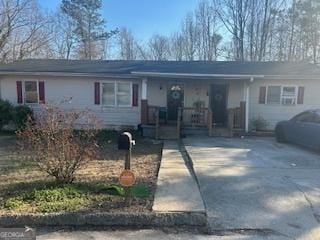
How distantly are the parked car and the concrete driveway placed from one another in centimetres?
41

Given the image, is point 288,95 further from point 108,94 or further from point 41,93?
point 41,93

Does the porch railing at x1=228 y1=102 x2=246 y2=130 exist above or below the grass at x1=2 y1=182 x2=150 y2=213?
above

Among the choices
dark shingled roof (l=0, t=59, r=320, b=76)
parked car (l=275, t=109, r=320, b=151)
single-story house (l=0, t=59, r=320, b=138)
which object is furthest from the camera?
single-story house (l=0, t=59, r=320, b=138)

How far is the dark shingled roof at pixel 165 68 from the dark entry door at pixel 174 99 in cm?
99

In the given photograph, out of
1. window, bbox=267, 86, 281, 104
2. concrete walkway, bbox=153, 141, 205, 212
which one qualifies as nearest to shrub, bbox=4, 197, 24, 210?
concrete walkway, bbox=153, 141, 205, 212

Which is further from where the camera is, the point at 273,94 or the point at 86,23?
the point at 86,23

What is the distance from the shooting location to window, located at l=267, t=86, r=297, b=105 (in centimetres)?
1605

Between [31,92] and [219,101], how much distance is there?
939 centimetres

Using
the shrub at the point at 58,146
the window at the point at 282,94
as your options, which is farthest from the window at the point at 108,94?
the shrub at the point at 58,146

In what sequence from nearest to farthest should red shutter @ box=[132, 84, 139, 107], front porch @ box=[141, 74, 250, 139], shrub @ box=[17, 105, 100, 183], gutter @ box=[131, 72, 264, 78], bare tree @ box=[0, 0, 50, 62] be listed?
shrub @ box=[17, 105, 100, 183]
gutter @ box=[131, 72, 264, 78]
front porch @ box=[141, 74, 250, 139]
red shutter @ box=[132, 84, 139, 107]
bare tree @ box=[0, 0, 50, 62]

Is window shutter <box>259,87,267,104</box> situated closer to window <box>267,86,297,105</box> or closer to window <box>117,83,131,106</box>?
window <box>267,86,297,105</box>

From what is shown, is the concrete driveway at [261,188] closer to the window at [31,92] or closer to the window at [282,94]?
the window at [282,94]

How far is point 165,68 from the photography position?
645 inches

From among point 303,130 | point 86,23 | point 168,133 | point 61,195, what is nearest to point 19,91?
point 168,133
